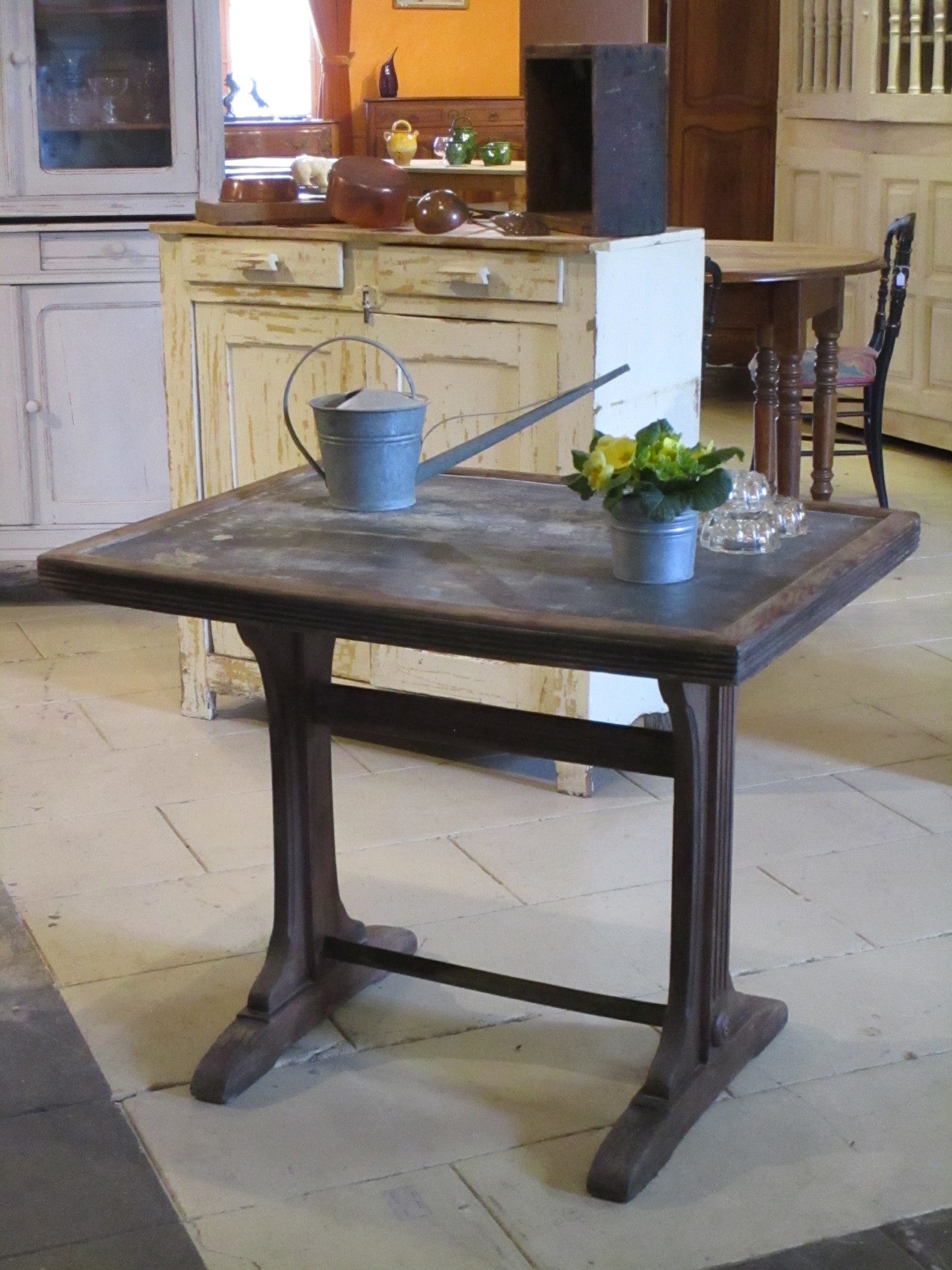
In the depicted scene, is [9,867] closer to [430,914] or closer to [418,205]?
[430,914]

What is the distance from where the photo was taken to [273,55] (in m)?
11.3

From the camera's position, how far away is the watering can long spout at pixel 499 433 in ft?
7.20

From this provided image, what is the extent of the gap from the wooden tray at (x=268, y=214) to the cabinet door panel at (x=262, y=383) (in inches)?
7.3

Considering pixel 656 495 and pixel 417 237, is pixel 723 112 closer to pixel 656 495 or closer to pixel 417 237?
pixel 417 237

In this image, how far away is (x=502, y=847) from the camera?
311 cm

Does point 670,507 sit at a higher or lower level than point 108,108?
lower

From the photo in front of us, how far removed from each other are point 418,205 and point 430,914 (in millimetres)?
1442

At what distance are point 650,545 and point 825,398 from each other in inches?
133

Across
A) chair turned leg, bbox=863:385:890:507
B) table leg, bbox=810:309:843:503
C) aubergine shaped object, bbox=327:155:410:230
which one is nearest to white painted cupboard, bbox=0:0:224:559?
aubergine shaped object, bbox=327:155:410:230

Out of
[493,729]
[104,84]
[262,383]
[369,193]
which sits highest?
[104,84]

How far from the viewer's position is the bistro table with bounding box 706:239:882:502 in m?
4.64

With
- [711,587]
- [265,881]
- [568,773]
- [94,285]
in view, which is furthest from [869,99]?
[711,587]

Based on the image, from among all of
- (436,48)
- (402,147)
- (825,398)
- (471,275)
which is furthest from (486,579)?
(436,48)

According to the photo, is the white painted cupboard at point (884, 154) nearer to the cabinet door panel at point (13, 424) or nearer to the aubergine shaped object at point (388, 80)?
the cabinet door panel at point (13, 424)
